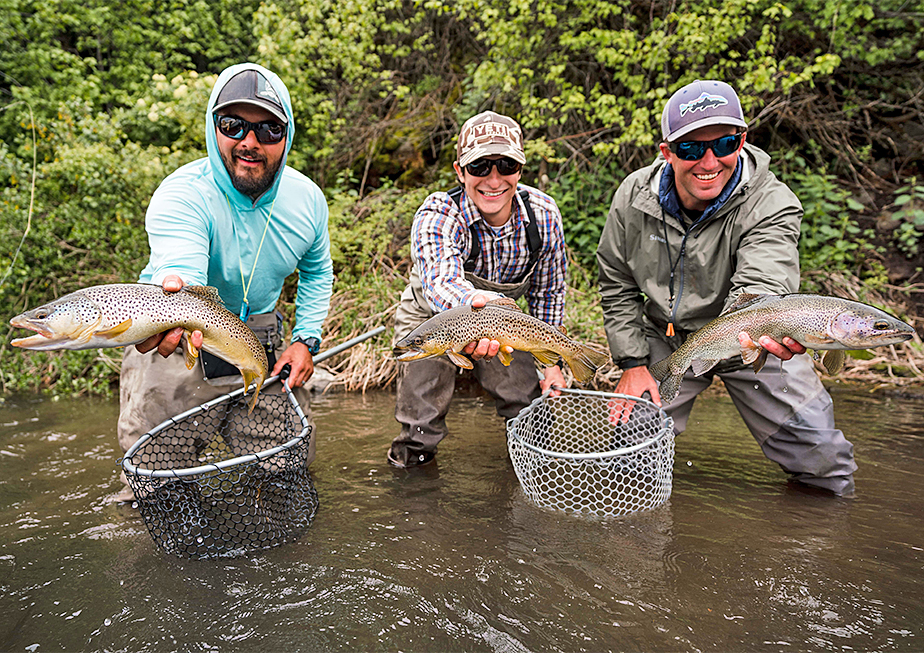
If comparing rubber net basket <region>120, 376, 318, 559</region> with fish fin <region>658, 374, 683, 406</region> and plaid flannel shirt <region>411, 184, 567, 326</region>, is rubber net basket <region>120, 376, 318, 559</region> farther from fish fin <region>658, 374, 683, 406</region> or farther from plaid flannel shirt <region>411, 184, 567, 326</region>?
fish fin <region>658, 374, 683, 406</region>

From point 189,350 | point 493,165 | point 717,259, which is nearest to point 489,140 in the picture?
point 493,165

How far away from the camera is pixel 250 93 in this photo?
355 centimetres

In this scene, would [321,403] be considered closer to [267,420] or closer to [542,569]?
[267,420]

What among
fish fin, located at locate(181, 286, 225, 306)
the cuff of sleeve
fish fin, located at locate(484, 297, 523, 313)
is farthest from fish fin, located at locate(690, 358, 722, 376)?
fish fin, located at locate(181, 286, 225, 306)

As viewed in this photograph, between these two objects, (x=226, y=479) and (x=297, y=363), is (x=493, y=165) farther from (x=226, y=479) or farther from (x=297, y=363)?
(x=226, y=479)

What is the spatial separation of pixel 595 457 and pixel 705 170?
194cm

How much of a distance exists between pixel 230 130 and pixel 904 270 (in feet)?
28.3

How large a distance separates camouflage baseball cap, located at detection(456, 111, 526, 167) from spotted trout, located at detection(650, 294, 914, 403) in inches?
63.6

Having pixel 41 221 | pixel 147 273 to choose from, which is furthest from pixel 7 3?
pixel 147 273

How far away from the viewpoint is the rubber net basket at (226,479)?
3012 millimetres

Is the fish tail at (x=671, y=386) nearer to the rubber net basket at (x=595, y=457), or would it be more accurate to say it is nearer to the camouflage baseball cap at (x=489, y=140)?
the rubber net basket at (x=595, y=457)

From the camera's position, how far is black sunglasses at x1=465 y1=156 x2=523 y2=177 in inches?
160

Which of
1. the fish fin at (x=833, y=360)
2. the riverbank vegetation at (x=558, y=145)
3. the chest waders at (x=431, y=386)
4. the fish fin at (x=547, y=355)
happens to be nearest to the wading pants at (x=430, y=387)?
the chest waders at (x=431, y=386)

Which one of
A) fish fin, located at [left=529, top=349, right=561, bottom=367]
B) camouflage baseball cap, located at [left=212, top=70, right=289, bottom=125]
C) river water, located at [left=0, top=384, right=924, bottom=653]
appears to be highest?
camouflage baseball cap, located at [left=212, top=70, right=289, bottom=125]
